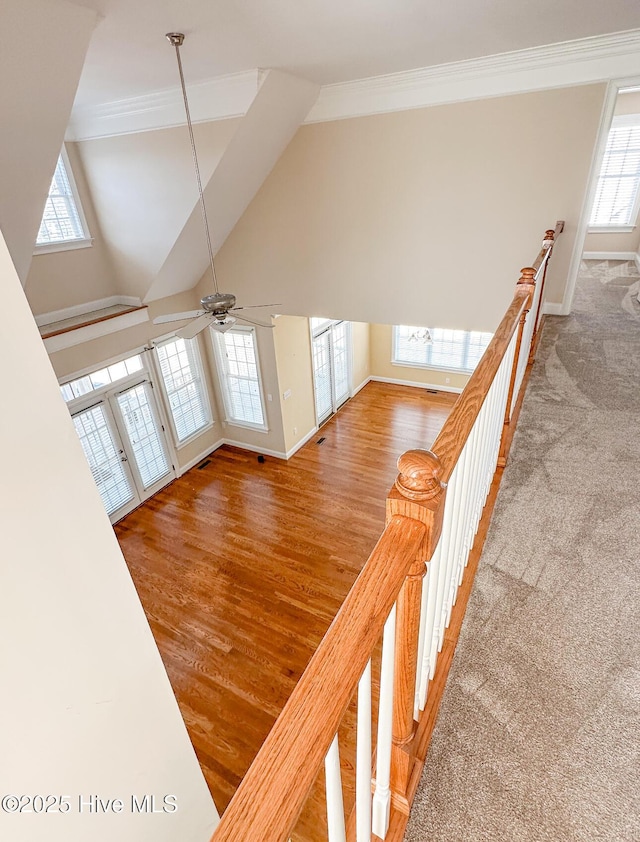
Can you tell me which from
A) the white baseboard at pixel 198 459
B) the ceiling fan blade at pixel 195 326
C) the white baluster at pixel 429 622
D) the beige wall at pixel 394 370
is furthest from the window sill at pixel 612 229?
the white baluster at pixel 429 622

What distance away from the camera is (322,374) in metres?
9.27

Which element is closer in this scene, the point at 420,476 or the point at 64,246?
the point at 420,476

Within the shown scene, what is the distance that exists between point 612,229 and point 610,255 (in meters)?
0.43

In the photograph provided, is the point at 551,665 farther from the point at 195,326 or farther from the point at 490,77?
the point at 490,77

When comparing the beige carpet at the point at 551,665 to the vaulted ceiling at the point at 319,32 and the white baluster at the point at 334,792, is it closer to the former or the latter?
the white baluster at the point at 334,792

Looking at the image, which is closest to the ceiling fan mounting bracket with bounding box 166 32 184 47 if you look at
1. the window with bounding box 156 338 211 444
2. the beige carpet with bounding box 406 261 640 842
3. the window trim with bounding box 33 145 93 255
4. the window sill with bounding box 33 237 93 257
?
the window trim with bounding box 33 145 93 255

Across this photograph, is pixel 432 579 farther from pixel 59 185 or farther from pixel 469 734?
pixel 59 185

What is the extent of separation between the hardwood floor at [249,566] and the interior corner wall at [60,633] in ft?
8.47

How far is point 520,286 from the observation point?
220 cm

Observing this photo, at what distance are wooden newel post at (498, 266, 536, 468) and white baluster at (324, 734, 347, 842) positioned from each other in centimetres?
199

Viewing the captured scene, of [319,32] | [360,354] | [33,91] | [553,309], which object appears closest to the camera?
[33,91]

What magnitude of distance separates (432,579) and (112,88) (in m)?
5.56

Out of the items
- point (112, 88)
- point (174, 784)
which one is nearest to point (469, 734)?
point (174, 784)

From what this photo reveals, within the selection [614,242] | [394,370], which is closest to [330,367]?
[394,370]
